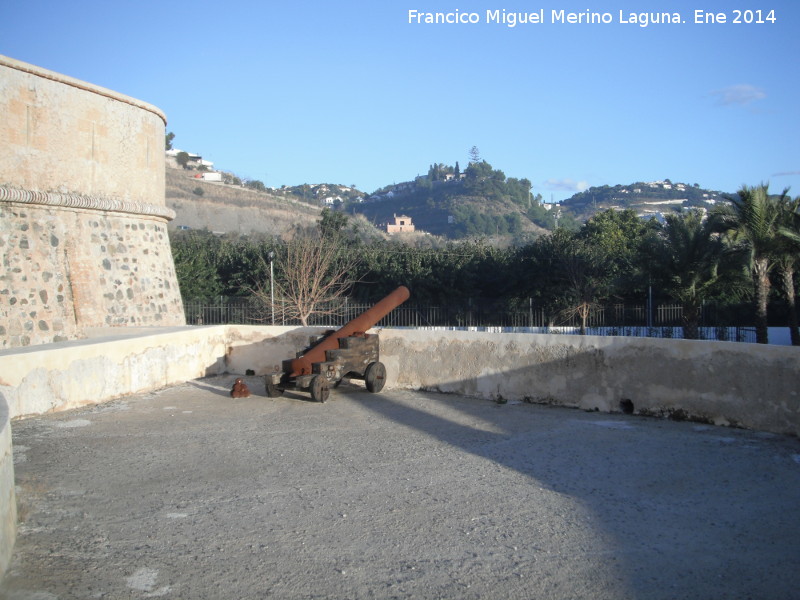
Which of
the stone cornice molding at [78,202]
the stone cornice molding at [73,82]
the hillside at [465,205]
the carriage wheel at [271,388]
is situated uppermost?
the hillside at [465,205]

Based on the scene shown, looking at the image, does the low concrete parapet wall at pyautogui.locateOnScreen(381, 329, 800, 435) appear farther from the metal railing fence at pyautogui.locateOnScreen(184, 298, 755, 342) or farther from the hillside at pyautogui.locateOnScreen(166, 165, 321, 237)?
the hillside at pyautogui.locateOnScreen(166, 165, 321, 237)

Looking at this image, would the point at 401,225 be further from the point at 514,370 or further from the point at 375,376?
the point at 514,370

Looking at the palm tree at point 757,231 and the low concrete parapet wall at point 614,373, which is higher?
the palm tree at point 757,231

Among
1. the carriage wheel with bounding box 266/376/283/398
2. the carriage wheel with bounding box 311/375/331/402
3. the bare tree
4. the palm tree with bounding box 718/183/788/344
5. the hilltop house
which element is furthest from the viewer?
the hilltop house

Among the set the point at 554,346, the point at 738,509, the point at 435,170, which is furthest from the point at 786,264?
the point at 435,170

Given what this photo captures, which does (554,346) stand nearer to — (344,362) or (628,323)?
(344,362)

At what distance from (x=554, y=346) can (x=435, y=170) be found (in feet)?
492

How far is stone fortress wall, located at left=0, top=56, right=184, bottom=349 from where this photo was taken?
1270cm

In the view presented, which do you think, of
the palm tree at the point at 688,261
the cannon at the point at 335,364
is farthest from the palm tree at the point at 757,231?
the cannon at the point at 335,364

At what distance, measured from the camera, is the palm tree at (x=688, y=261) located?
64.5 feet

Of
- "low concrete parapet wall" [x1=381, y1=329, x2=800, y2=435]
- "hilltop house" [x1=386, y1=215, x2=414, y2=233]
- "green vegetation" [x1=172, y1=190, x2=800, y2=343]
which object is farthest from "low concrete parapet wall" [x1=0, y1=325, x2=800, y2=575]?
"hilltop house" [x1=386, y1=215, x2=414, y2=233]

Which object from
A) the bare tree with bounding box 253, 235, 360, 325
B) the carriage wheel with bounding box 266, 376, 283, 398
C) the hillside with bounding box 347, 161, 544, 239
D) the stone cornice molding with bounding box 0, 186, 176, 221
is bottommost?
the carriage wheel with bounding box 266, 376, 283, 398

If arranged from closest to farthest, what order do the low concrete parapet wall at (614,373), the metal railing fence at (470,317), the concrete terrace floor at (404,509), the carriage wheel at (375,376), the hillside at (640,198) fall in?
the concrete terrace floor at (404,509)
the low concrete parapet wall at (614,373)
the carriage wheel at (375,376)
the metal railing fence at (470,317)
the hillside at (640,198)

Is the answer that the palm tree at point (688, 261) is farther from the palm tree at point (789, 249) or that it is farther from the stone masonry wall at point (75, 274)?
the stone masonry wall at point (75, 274)
